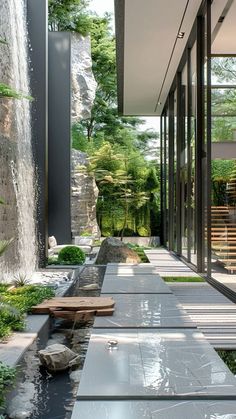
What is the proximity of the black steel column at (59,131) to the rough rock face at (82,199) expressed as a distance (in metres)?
4.55

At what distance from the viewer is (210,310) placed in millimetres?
6297

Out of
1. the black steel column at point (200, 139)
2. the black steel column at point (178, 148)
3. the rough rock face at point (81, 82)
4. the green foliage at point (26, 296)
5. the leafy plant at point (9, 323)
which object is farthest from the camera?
the rough rock face at point (81, 82)

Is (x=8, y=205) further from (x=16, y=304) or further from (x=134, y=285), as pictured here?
(x=16, y=304)

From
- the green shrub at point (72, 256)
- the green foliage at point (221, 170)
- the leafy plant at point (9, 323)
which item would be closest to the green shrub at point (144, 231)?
A: the green shrub at point (72, 256)

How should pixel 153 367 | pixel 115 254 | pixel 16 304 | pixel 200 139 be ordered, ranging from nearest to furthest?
1. pixel 153 367
2. pixel 16 304
3. pixel 200 139
4. pixel 115 254

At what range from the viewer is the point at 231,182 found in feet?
28.8

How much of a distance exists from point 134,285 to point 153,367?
12.9 ft

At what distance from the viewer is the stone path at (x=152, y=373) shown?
266cm

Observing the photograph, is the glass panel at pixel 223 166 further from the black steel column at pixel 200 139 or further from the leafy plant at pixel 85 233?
the leafy plant at pixel 85 233

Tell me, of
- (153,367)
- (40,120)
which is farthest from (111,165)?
(153,367)

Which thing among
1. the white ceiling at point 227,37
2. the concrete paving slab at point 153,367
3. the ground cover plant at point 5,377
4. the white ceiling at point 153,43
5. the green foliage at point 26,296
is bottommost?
the green foliage at point 26,296

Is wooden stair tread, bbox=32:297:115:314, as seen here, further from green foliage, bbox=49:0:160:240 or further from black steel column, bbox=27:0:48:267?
green foliage, bbox=49:0:160:240

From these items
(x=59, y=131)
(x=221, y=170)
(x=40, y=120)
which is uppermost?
(x=59, y=131)

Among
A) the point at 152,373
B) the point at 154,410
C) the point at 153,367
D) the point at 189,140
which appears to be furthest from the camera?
the point at 189,140
